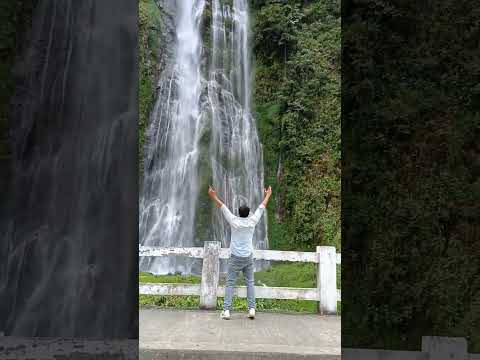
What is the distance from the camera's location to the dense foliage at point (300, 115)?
472 centimetres

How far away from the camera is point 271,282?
4.88m

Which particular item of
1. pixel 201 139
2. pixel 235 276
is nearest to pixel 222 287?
pixel 235 276

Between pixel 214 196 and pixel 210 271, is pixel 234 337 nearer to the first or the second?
pixel 210 271

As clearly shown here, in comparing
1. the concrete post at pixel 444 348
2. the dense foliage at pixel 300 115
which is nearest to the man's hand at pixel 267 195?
the dense foliage at pixel 300 115

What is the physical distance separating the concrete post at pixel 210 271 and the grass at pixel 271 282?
9cm

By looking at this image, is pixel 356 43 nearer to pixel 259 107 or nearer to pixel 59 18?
Answer: pixel 259 107

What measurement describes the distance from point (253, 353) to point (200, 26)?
3394mm

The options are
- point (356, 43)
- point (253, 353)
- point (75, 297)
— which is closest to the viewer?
point (253, 353)

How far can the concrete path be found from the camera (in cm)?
411

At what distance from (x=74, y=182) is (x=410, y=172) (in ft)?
12.0

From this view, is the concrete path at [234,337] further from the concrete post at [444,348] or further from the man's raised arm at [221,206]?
the man's raised arm at [221,206]

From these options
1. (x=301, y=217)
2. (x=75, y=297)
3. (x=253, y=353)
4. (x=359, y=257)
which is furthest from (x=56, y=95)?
(x=359, y=257)

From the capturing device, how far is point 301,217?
4.91 metres

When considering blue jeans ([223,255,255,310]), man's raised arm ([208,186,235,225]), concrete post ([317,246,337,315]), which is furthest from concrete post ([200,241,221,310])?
concrete post ([317,246,337,315])
